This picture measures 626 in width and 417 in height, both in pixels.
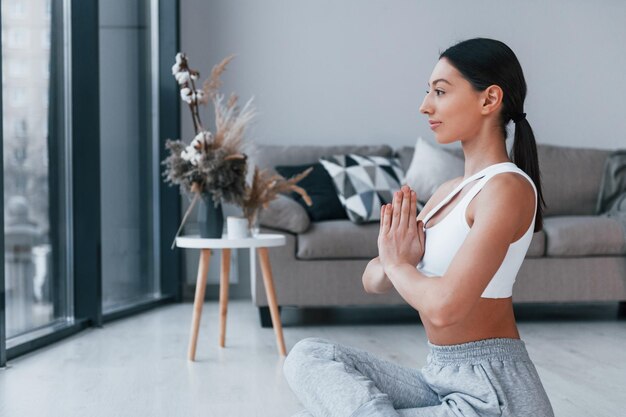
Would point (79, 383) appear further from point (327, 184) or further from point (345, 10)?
point (345, 10)

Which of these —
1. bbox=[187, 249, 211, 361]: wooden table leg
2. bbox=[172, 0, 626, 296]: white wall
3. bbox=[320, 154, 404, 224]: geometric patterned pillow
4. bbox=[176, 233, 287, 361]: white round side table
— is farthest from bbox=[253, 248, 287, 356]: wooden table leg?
bbox=[172, 0, 626, 296]: white wall

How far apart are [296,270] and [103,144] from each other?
1.16 m

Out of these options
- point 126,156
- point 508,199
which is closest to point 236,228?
point 126,156

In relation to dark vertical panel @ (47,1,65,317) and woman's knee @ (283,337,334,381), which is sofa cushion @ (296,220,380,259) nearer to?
dark vertical panel @ (47,1,65,317)

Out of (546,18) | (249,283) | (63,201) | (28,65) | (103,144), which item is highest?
(546,18)

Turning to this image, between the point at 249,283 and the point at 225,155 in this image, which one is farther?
the point at 249,283

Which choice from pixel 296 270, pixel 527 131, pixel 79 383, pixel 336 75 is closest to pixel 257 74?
pixel 336 75

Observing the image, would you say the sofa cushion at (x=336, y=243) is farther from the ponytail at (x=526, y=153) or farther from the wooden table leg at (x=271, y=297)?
the ponytail at (x=526, y=153)

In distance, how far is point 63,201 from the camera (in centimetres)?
378

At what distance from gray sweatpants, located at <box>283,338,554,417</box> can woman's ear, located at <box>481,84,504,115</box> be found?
0.37 metres

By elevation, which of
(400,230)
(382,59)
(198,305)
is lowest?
(198,305)

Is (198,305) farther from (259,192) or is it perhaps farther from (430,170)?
(430,170)

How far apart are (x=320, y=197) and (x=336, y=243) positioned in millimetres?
411

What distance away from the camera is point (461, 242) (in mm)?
1323
